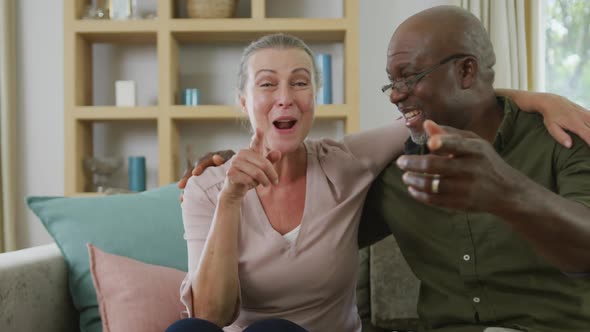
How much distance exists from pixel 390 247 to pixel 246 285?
59cm

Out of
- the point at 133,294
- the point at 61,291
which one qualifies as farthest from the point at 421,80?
the point at 61,291

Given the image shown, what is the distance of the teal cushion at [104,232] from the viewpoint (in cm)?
176

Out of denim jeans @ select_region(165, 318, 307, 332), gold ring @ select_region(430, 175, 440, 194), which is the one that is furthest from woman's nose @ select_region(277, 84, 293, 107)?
gold ring @ select_region(430, 175, 440, 194)

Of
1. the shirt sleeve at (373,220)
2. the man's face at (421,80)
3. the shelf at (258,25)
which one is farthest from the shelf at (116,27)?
the man's face at (421,80)

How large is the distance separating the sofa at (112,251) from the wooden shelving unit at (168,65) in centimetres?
128

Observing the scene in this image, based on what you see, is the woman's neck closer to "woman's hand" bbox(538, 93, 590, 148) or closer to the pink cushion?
the pink cushion

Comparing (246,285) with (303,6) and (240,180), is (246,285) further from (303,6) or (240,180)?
(303,6)

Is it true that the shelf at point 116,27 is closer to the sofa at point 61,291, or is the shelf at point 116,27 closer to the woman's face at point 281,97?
the sofa at point 61,291

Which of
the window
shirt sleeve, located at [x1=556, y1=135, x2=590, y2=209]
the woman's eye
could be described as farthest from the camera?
the window

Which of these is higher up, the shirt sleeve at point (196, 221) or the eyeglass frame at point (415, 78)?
the eyeglass frame at point (415, 78)

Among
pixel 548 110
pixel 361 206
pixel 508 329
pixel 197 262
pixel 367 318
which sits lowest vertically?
pixel 367 318

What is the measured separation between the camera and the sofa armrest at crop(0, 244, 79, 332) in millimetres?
1538

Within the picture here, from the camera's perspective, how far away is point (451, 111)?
133cm

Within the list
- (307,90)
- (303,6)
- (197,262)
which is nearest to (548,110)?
(307,90)
